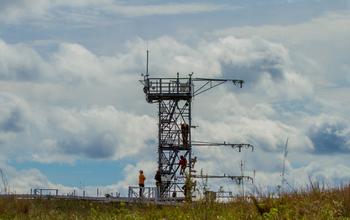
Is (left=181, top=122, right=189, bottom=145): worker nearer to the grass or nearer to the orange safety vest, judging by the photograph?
the orange safety vest

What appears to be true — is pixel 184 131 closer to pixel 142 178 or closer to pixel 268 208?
pixel 142 178

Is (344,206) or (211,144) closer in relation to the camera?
(344,206)

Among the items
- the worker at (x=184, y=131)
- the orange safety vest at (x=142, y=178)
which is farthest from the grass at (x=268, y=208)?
the worker at (x=184, y=131)

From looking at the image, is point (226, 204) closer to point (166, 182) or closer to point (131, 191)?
point (131, 191)

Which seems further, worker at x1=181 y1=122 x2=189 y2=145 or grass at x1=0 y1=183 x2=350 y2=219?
worker at x1=181 y1=122 x2=189 y2=145

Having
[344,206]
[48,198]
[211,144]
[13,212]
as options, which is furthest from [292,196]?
[211,144]

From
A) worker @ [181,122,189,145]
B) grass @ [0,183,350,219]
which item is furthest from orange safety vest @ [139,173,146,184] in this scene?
grass @ [0,183,350,219]

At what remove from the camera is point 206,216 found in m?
12.0

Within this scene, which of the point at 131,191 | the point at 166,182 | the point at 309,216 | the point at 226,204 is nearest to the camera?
the point at 309,216

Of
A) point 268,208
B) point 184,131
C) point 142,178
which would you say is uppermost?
A: point 184,131

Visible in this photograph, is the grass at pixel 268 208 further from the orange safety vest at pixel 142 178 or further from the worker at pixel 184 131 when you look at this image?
the worker at pixel 184 131

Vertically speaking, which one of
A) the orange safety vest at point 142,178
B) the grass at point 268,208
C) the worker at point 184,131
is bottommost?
the grass at point 268,208

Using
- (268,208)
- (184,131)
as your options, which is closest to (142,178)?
(184,131)

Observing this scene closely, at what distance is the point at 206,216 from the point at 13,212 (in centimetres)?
969
